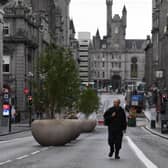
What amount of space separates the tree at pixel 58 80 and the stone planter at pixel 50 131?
6.77 feet

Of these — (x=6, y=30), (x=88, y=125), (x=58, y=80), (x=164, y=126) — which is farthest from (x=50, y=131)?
(x=6, y=30)

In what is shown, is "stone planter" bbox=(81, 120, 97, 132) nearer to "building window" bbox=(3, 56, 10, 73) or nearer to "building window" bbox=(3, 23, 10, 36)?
"building window" bbox=(3, 56, 10, 73)

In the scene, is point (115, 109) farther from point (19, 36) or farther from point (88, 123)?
point (19, 36)

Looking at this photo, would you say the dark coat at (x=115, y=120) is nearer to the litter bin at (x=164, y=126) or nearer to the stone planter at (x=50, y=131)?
the stone planter at (x=50, y=131)

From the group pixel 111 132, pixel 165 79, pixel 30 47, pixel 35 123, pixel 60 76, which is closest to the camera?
pixel 111 132

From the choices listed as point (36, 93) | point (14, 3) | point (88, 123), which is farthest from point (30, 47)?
point (36, 93)

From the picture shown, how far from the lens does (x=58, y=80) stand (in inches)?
1234

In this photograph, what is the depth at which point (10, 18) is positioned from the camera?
282 feet

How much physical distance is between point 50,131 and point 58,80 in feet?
10.9

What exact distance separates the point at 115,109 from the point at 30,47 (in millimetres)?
72510

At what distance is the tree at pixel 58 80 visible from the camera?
31.3 metres

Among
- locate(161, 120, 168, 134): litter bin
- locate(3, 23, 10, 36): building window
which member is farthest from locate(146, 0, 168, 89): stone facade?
locate(161, 120, 168, 134): litter bin

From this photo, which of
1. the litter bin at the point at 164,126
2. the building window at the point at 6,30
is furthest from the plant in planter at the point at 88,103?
the litter bin at the point at 164,126

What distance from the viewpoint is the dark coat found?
20.0 meters
